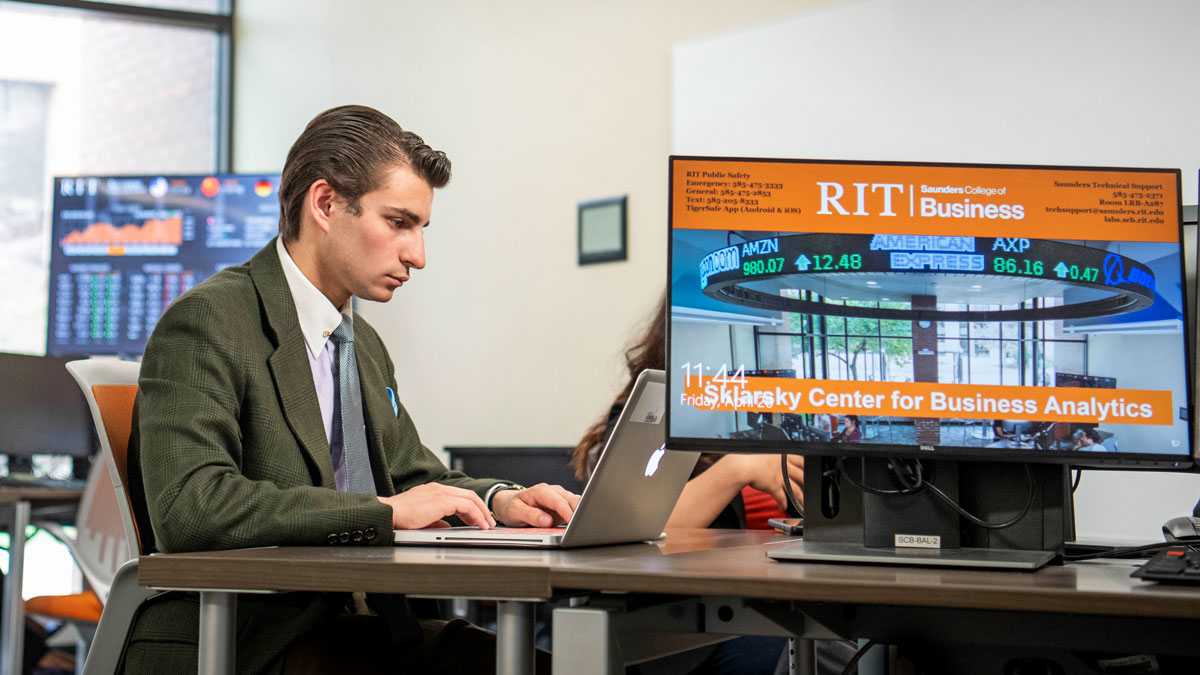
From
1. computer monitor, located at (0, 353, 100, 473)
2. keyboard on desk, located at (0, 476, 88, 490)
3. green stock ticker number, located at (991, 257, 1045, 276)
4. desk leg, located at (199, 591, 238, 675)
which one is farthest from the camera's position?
computer monitor, located at (0, 353, 100, 473)

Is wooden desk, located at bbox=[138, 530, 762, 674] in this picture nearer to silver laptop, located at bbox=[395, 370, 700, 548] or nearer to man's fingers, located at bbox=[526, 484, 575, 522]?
silver laptop, located at bbox=[395, 370, 700, 548]

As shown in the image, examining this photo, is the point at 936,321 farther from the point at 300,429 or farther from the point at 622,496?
the point at 300,429

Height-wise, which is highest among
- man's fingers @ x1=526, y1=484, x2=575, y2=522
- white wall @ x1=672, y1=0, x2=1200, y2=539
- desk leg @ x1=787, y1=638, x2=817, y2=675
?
white wall @ x1=672, y1=0, x2=1200, y2=539

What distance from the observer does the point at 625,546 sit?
4.51ft

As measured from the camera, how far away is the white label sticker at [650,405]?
1.31 metres

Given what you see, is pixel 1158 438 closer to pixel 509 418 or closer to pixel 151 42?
pixel 509 418

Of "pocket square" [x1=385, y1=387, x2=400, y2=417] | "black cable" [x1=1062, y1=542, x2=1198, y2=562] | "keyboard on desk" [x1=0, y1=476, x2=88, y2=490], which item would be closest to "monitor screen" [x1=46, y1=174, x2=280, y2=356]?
"keyboard on desk" [x1=0, y1=476, x2=88, y2=490]

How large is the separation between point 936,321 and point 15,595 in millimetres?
2923

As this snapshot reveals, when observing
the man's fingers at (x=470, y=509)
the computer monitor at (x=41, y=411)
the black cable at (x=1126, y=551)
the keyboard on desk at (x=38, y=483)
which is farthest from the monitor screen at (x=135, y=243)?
the black cable at (x=1126, y=551)

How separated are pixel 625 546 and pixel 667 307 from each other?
33 cm

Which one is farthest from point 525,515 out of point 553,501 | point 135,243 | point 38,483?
point 135,243

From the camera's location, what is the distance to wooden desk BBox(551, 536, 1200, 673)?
0.88 metres

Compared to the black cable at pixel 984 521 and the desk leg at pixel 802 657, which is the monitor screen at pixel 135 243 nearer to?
the desk leg at pixel 802 657

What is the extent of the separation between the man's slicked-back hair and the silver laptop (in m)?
0.59
